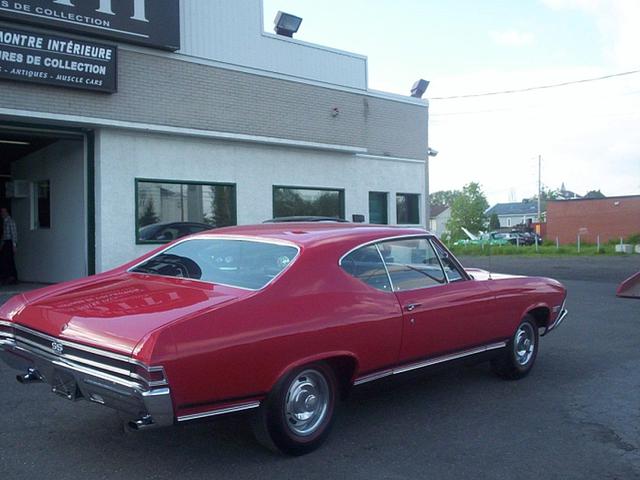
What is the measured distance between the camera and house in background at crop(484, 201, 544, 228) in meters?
97.0

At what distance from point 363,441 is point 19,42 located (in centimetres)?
885

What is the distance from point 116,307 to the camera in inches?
162

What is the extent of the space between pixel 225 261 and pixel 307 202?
1052cm

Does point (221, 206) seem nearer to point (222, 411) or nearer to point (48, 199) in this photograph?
point (48, 199)

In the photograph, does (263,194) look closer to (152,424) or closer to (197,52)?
(197,52)

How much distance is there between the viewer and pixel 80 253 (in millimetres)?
12633

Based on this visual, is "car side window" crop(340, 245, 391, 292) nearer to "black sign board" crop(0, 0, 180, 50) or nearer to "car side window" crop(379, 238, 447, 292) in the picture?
"car side window" crop(379, 238, 447, 292)

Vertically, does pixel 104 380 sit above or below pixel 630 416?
above

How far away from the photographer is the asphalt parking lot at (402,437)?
13.5ft

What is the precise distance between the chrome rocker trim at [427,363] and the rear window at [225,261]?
40.1 inches

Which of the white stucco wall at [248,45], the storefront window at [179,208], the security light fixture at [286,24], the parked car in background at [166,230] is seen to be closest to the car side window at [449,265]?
the parked car in background at [166,230]

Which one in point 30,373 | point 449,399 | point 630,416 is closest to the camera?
point 30,373

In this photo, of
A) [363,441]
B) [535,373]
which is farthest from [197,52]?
[363,441]

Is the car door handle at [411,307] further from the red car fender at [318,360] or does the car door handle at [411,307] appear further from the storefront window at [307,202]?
the storefront window at [307,202]
